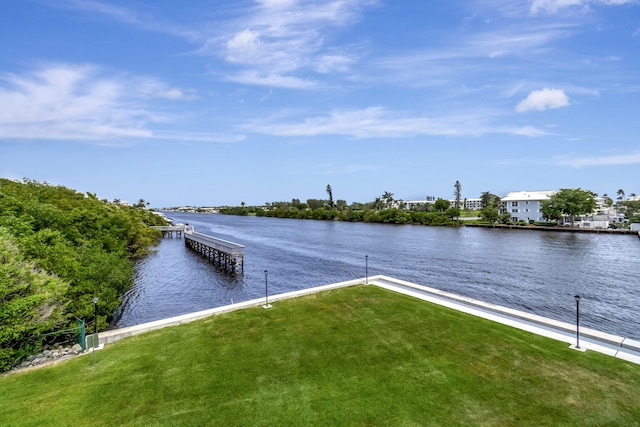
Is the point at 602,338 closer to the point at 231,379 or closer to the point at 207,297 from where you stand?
the point at 231,379

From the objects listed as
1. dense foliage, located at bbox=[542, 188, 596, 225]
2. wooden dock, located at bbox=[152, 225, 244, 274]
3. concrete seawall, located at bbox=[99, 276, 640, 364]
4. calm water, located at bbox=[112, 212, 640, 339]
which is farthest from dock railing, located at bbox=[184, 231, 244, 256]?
dense foliage, located at bbox=[542, 188, 596, 225]

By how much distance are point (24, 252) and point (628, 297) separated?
3830cm

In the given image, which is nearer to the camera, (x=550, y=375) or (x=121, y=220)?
(x=550, y=375)

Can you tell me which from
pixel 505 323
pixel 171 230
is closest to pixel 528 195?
pixel 171 230

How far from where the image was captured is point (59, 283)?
47.4ft

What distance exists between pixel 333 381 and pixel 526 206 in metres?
102

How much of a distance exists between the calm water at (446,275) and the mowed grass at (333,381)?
430 inches

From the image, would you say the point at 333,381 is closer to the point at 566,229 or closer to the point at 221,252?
the point at 221,252

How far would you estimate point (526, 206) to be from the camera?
95250 millimetres

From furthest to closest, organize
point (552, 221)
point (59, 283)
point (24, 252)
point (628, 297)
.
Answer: point (552, 221) < point (628, 297) < point (24, 252) < point (59, 283)

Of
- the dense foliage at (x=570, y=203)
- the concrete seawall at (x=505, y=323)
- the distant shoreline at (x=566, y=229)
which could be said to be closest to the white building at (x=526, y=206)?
the dense foliage at (x=570, y=203)

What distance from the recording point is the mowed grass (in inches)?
349

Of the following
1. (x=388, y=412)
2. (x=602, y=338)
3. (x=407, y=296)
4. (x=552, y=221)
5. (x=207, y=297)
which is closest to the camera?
(x=388, y=412)

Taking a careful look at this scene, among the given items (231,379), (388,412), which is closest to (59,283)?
(231,379)
